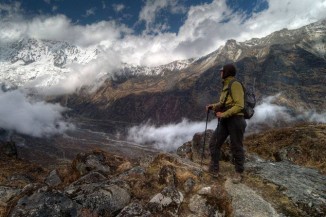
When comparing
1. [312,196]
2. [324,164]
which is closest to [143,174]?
[312,196]

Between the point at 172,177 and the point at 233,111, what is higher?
the point at 233,111

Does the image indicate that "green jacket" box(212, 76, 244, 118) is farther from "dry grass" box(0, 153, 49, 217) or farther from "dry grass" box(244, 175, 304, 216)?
"dry grass" box(0, 153, 49, 217)

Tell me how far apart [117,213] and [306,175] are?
10.3m

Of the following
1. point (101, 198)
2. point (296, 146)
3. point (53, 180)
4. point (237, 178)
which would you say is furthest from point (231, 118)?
point (53, 180)

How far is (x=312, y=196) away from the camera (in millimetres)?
12555

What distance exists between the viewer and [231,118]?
42.5ft

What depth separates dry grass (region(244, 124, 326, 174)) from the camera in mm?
21938

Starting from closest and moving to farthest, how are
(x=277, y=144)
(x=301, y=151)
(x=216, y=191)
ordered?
(x=216, y=191)
(x=301, y=151)
(x=277, y=144)

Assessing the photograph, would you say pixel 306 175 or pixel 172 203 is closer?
pixel 172 203

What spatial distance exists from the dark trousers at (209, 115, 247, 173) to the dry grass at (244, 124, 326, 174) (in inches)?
327

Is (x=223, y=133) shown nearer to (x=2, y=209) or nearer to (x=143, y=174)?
(x=143, y=174)

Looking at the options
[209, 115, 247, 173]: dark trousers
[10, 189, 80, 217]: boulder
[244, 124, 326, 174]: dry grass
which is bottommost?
[244, 124, 326, 174]: dry grass

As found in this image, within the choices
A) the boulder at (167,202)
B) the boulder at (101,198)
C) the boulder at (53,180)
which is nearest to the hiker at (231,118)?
the boulder at (167,202)

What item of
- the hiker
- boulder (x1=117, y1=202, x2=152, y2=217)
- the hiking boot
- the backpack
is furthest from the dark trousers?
boulder (x1=117, y1=202, x2=152, y2=217)
